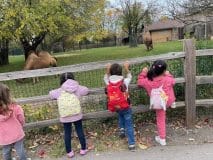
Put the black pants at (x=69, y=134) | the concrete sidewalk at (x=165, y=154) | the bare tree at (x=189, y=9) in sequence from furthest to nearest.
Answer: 1. the bare tree at (x=189, y=9)
2. the black pants at (x=69, y=134)
3. the concrete sidewalk at (x=165, y=154)

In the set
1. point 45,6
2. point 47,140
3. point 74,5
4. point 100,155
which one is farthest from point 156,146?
point 74,5

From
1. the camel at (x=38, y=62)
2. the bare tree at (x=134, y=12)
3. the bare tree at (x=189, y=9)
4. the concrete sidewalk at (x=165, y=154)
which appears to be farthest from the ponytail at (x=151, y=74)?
the bare tree at (x=134, y=12)

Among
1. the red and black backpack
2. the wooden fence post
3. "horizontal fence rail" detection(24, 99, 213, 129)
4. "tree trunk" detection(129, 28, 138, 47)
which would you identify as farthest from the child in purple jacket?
"tree trunk" detection(129, 28, 138, 47)

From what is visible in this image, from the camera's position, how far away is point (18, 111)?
5.24 meters

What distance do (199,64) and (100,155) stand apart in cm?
262

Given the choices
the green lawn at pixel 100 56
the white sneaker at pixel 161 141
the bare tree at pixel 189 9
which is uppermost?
the bare tree at pixel 189 9

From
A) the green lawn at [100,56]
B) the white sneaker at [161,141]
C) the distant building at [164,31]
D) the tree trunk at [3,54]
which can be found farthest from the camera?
the distant building at [164,31]

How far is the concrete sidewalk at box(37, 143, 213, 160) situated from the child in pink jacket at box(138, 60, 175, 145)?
0.29 m

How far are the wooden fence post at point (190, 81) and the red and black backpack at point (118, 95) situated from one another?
1.26 m

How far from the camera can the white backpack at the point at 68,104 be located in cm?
561

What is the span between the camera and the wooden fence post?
6391mm

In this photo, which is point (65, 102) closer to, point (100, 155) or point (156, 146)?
point (100, 155)

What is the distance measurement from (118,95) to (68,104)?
0.73 meters

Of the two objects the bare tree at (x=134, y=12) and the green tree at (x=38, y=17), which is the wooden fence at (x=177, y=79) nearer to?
the green tree at (x=38, y=17)
